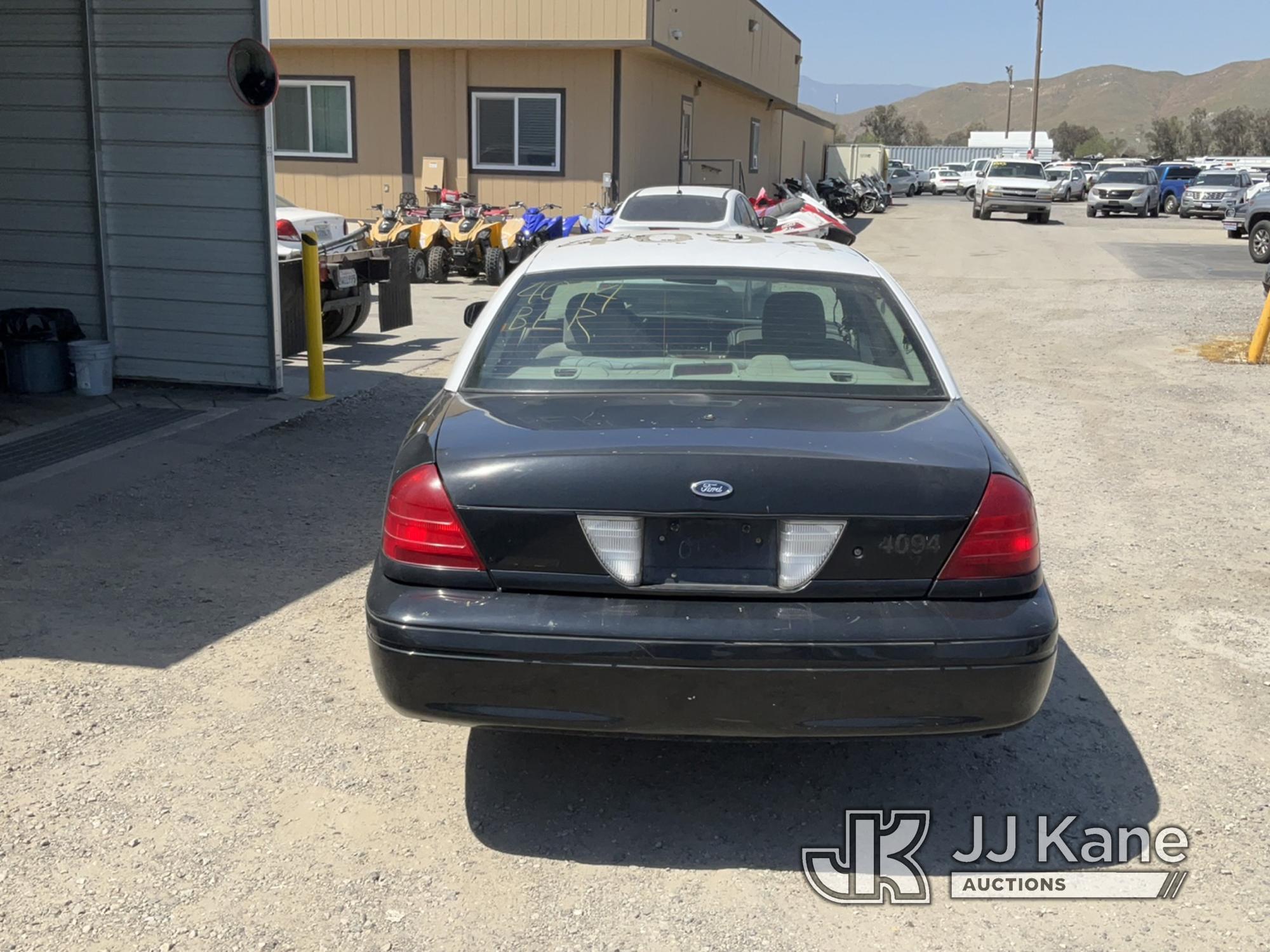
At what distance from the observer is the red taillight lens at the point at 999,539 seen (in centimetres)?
326

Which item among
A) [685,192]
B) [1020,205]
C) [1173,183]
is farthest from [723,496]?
[1173,183]

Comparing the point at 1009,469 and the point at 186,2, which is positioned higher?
the point at 186,2

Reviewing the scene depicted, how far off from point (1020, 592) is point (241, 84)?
773 cm

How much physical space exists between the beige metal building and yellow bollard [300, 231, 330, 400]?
12957mm

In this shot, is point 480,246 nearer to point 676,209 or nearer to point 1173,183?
point 676,209

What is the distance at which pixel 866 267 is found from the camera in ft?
15.2

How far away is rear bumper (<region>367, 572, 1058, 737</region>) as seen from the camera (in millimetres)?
3135

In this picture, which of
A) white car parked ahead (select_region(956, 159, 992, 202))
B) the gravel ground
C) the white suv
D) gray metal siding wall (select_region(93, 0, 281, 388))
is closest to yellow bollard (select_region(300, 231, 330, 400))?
gray metal siding wall (select_region(93, 0, 281, 388))

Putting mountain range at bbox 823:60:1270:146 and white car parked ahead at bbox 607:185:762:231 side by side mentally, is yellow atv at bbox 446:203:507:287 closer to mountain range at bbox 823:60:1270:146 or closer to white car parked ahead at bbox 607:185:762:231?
white car parked ahead at bbox 607:185:762:231

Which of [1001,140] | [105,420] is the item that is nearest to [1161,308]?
[105,420]

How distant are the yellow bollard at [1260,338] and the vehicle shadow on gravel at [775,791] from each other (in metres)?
9.08

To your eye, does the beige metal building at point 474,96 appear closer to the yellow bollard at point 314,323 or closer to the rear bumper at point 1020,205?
the yellow bollard at point 314,323

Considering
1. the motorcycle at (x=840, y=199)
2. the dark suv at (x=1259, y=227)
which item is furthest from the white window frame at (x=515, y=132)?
the motorcycle at (x=840, y=199)

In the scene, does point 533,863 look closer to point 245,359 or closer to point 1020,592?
point 1020,592
